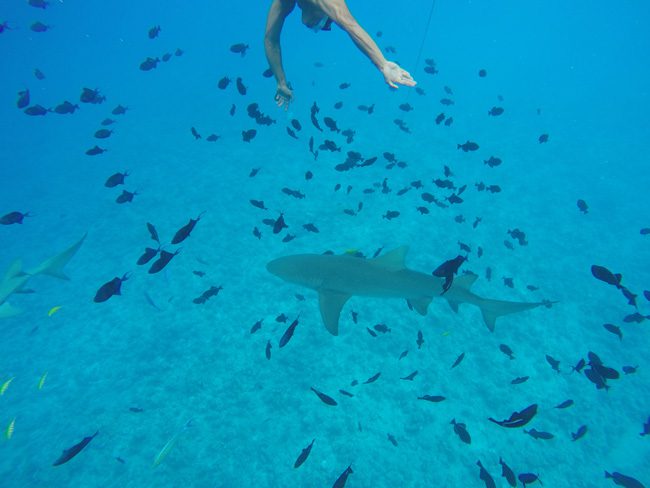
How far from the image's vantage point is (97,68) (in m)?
111

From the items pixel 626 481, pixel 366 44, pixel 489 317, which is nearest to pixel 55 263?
pixel 366 44

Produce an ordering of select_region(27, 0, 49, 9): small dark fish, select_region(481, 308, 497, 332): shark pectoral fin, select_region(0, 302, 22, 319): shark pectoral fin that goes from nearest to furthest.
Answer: select_region(481, 308, 497, 332): shark pectoral fin, select_region(0, 302, 22, 319): shark pectoral fin, select_region(27, 0, 49, 9): small dark fish

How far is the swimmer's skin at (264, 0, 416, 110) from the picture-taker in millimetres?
4531

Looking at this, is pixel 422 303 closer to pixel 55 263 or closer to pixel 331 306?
pixel 331 306

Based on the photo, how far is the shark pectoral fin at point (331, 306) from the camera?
5953 mm

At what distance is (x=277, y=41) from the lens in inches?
285

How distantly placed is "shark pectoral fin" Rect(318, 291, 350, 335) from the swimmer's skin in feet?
11.7

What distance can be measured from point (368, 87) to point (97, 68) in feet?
349

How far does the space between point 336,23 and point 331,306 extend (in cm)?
451

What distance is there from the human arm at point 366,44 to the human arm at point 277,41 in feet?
6.66

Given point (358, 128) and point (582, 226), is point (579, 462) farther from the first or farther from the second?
point (358, 128)

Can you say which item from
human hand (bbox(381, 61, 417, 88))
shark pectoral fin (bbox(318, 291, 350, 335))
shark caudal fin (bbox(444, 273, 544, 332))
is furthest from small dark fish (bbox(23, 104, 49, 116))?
shark caudal fin (bbox(444, 273, 544, 332))


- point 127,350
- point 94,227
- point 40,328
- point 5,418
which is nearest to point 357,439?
point 127,350

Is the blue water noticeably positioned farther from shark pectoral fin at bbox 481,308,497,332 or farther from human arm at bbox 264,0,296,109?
human arm at bbox 264,0,296,109
